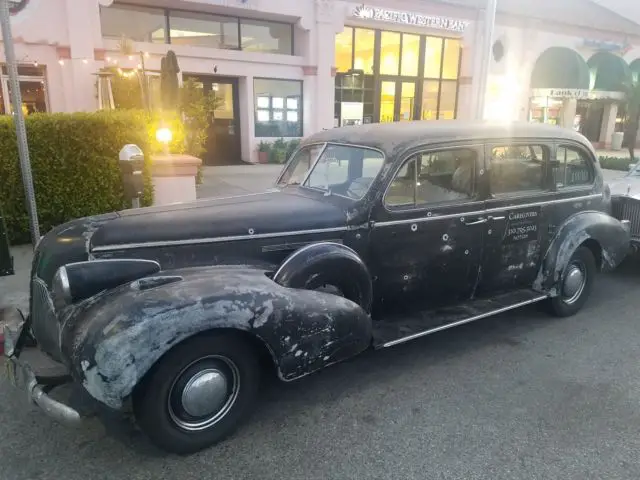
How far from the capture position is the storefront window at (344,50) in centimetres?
1788

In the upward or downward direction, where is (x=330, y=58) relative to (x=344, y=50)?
downward

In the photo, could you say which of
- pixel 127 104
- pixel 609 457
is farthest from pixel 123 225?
pixel 127 104

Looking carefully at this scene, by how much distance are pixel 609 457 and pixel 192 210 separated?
3.08 m

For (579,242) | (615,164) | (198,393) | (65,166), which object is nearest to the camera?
(198,393)

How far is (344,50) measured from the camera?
18.1m

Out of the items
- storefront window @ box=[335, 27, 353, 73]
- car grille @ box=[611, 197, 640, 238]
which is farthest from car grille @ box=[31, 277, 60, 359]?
storefront window @ box=[335, 27, 353, 73]

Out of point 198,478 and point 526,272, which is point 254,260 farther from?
point 526,272

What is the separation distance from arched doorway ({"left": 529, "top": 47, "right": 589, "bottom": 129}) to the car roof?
17799 millimetres

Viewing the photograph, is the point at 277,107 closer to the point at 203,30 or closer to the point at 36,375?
the point at 203,30

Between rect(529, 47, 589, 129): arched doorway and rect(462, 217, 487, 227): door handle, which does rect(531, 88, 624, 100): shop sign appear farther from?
rect(462, 217, 487, 227): door handle

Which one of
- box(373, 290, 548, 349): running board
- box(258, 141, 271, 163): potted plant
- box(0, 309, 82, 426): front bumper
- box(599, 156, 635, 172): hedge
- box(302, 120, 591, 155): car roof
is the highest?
box(302, 120, 591, 155): car roof

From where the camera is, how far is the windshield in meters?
3.99

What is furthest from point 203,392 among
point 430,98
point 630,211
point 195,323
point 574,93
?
point 574,93

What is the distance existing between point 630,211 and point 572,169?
1557 mm
